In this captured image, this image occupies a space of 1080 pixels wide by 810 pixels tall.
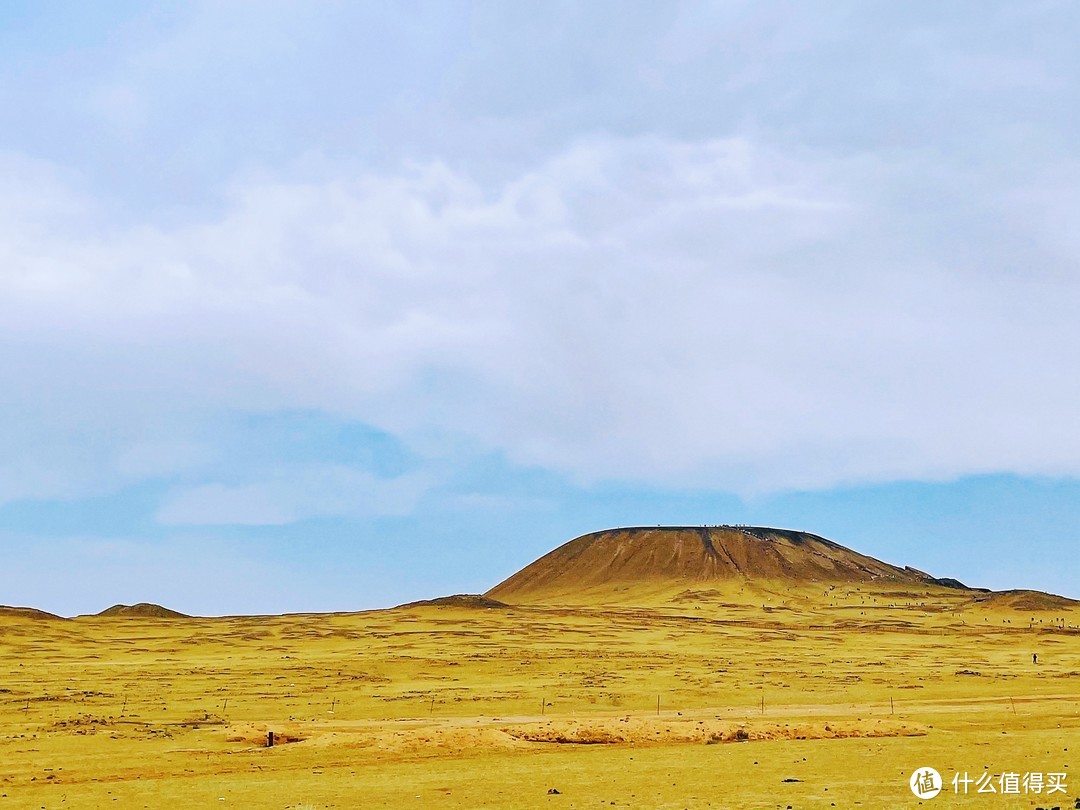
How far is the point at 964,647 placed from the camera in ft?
327

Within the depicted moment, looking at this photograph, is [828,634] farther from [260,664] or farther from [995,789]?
[995,789]

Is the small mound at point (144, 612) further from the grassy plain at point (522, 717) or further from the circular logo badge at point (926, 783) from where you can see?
the circular logo badge at point (926, 783)

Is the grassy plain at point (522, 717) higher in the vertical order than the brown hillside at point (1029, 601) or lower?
lower

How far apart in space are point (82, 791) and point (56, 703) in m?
26.7

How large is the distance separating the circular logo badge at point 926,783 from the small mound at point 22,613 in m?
112

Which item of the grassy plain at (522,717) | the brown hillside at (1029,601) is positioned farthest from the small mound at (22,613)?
the brown hillside at (1029,601)

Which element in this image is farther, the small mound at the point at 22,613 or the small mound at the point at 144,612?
the small mound at the point at 144,612

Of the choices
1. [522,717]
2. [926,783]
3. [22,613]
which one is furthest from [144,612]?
[926,783]

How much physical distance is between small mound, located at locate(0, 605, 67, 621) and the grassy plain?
403 centimetres

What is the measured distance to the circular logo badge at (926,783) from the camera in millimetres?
22278

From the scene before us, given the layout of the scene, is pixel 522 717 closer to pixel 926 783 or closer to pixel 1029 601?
pixel 926 783

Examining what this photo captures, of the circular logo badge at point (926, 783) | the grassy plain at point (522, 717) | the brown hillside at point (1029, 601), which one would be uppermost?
the brown hillside at point (1029, 601)

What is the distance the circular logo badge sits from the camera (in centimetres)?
2228

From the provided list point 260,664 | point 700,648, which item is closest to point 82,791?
point 260,664
